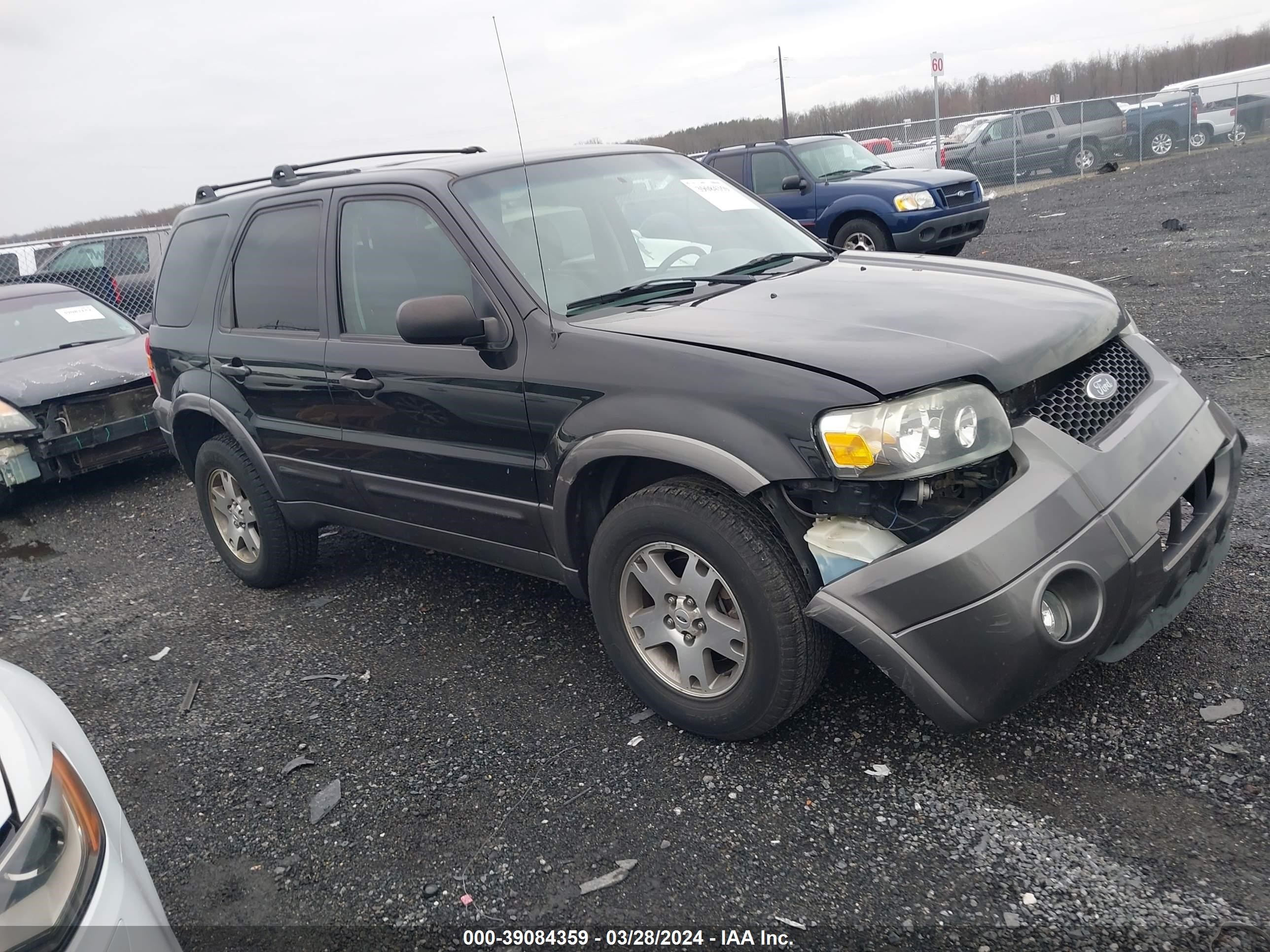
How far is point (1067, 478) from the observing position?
260 cm

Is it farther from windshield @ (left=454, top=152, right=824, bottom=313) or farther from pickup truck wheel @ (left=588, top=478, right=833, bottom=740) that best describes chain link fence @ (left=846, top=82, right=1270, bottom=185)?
pickup truck wheel @ (left=588, top=478, right=833, bottom=740)

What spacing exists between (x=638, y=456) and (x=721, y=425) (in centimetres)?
34

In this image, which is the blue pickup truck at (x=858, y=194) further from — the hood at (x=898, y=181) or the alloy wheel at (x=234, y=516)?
the alloy wheel at (x=234, y=516)

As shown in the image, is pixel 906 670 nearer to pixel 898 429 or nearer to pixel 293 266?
pixel 898 429

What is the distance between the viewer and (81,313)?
8227 mm

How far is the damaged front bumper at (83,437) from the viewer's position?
6.83 m

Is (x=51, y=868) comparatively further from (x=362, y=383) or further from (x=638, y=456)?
(x=362, y=383)

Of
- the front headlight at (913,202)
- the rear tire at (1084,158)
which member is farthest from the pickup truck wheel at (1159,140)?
the front headlight at (913,202)

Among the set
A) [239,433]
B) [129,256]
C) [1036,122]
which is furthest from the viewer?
[1036,122]

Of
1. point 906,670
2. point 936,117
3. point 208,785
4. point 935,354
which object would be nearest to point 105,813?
point 208,785

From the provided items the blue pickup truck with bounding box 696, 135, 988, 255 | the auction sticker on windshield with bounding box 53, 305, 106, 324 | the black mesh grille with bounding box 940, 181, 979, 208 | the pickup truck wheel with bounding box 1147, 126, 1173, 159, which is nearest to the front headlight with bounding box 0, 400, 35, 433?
the auction sticker on windshield with bounding box 53, 305, 106, 324

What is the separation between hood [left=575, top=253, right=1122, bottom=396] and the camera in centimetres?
265

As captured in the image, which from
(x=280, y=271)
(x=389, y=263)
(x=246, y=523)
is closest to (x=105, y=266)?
(x=246, y=523)

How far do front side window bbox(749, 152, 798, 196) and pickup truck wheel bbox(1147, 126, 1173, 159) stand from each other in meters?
16.6
